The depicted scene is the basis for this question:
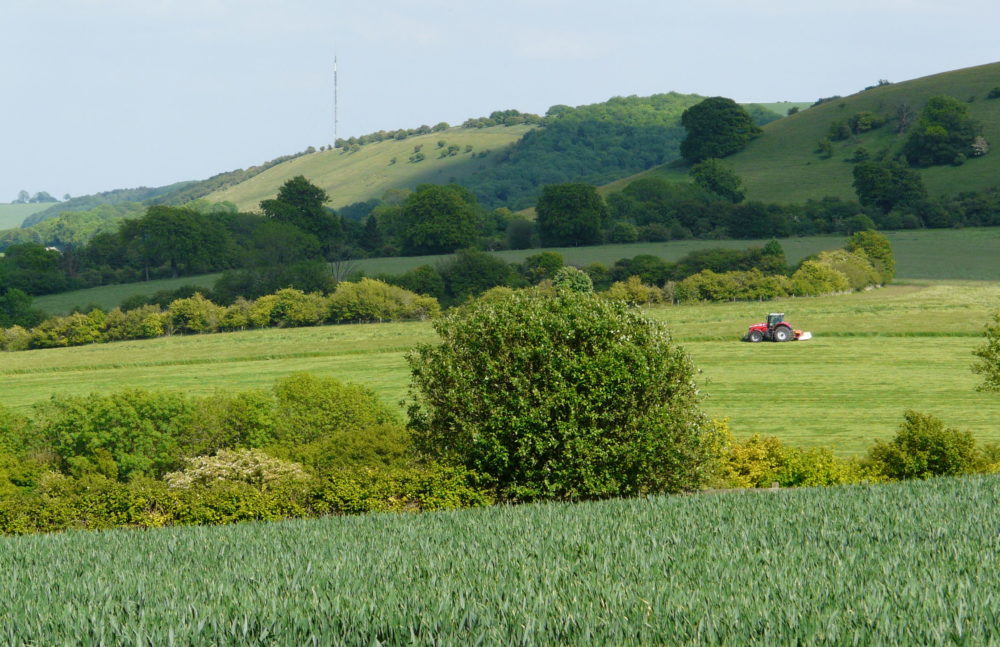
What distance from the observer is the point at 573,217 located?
161250 millimetres

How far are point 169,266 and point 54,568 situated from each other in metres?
145

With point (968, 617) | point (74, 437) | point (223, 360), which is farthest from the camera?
point (223, 360)

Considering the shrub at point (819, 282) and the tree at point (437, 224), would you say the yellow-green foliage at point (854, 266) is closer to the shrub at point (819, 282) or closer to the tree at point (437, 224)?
the shrub at point (819, 282)

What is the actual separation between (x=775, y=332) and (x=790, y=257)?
5261cm

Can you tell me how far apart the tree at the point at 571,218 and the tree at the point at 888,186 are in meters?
45.8

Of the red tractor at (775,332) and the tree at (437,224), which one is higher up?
the tree at (437,224)

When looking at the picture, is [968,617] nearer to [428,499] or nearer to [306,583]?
[306,583]

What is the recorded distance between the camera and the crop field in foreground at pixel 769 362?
53.2 m

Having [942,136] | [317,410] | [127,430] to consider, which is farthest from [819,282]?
[942,136]

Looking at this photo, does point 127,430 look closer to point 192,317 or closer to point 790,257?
point 192,317

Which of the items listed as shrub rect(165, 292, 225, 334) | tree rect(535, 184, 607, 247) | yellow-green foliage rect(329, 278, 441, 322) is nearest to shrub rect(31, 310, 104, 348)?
shrub rect(165, 292, 225, 334)

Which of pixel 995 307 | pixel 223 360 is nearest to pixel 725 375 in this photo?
pixel 995 307

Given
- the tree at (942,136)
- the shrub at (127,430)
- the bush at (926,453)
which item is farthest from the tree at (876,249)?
the shrub at (127,430)

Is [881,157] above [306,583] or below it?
above
